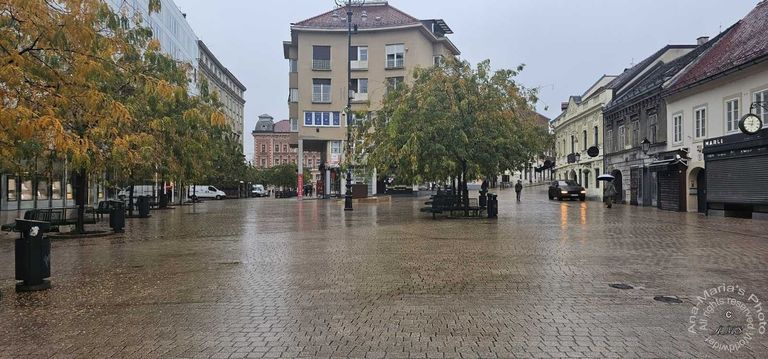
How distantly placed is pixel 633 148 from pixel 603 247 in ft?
77.6

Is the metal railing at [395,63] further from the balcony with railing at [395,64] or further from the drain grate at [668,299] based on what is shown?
the drain grate at [668,299]

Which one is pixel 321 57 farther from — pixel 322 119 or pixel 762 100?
pixel 762 100

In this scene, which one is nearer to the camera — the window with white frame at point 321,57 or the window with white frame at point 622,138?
the window with white frame at point 622,138

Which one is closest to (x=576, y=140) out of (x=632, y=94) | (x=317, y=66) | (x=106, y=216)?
(x=632, y=94)

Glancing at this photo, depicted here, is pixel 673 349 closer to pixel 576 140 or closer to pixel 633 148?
pixel 633 148

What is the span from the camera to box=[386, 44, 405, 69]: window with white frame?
51438 millimetres

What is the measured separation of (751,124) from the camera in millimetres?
20000

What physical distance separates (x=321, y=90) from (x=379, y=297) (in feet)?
147

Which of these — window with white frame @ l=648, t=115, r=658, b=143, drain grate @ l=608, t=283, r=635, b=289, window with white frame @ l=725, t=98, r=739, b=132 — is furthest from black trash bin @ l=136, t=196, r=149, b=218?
window with white frame @ l=648, t=115, r=658, b=143

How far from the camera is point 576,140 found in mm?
47625

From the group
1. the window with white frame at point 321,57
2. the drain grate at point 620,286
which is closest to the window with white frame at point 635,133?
the window with white frame at point 321,57

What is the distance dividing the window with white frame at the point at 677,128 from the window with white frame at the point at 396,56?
90.0 feet

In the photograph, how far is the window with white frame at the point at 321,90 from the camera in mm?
50625

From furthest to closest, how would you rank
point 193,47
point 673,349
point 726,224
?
point 193,47, point 726,224, point 673,349
